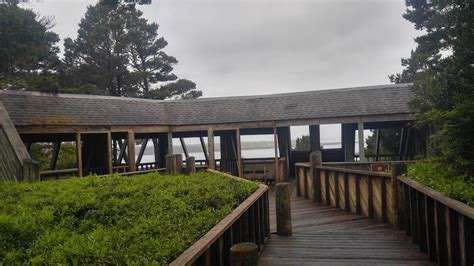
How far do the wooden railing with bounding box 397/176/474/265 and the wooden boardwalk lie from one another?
0.84 ft

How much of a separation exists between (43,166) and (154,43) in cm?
1418

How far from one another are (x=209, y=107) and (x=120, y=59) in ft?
47.8

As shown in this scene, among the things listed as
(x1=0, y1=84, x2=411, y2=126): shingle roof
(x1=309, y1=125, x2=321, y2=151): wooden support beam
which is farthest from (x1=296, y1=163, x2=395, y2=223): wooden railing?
(x1=309, y1=125, x2=321, y2=151): wooden support beam

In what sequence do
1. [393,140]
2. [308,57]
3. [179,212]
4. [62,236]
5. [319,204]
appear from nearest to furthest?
1. [62,236]
2. [179,212]
3. [319,204]
4. [393,140]
5. [308,57]

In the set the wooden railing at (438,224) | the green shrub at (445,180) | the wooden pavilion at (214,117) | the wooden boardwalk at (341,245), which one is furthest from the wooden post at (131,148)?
the wooden railing at (438,224)

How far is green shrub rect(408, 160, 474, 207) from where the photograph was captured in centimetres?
373

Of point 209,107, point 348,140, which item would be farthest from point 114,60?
point 348,140

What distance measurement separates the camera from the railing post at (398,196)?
19.2ft

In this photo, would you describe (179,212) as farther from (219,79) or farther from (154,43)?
(219,79)

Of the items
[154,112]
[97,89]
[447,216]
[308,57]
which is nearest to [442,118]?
[447,216]

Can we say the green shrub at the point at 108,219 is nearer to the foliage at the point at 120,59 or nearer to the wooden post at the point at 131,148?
the wooden post at the point at 131,148

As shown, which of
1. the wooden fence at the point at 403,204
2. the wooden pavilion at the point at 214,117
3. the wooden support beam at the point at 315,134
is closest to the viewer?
the wooden fence at the point at 403,204

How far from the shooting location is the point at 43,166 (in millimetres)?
19906

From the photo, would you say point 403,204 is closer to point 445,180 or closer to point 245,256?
point 445,180
